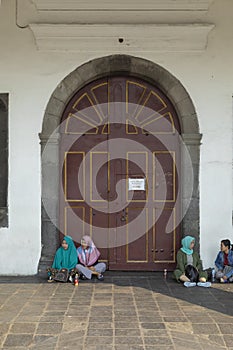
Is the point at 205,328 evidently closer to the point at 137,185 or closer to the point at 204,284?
the point at 204,284

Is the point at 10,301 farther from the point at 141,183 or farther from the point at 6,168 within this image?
the point at 141,183

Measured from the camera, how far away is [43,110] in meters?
6.47

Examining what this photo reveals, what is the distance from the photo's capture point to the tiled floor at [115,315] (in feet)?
12.6

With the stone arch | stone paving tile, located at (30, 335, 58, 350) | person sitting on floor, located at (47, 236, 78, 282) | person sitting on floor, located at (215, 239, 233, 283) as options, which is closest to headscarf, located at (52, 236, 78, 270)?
person sitting on floor, located at (47, 236, 78, 282)

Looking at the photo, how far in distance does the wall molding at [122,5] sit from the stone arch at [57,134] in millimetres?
712

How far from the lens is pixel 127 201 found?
670cm

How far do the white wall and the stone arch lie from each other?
9 centimetres

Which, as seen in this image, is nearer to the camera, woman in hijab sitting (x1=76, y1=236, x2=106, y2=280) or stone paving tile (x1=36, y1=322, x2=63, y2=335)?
stone paving tile (x1=36, y1=322, x2=63, y2=335)

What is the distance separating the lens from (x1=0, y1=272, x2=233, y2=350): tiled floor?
3842mm

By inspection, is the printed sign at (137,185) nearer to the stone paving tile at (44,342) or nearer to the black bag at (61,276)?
the black bag at (61,276)

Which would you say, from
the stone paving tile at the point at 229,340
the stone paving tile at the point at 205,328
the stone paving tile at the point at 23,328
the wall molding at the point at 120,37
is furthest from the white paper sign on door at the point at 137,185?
the stone paving tile at the point at 229,340

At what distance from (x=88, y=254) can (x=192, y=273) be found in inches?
59.7

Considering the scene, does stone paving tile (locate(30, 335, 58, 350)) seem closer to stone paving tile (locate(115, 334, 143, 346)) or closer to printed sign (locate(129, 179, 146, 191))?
stone paving tile (locate(115, 334, 143, 346))

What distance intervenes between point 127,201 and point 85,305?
7.02ft
